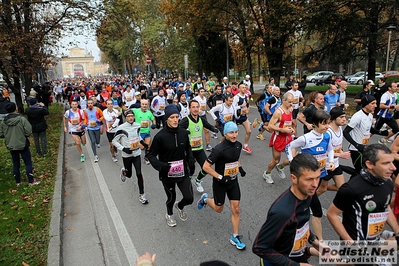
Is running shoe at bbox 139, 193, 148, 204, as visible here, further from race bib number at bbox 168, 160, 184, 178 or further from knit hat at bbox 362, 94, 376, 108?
knit hat at bbox 362, 94, 376, 108

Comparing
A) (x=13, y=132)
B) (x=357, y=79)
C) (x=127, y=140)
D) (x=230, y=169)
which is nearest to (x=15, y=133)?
(x=13, y=132)

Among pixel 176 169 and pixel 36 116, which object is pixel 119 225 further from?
pixel 36 116

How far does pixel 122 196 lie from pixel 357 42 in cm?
1943

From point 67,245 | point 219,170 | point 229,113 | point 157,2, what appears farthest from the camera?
point 157,2

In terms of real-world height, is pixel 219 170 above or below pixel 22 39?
below

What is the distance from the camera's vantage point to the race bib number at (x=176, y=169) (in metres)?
4.47

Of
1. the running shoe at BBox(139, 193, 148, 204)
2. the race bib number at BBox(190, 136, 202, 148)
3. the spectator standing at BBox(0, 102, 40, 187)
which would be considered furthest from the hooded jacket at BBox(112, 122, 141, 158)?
the spectator standing at BBox(0, 102, 40, 187)

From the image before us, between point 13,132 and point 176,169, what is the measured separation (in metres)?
4.32

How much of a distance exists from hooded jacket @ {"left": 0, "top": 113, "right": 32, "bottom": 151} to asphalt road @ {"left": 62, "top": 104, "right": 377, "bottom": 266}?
140 cm

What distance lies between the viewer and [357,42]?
64.1ft

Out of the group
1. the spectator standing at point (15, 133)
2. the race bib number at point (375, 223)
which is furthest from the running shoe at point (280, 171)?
the spectator standing at point (15, 133)

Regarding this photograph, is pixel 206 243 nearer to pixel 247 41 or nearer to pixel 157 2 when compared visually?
pixel 247 41

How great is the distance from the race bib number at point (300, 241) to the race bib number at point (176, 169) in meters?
2.38

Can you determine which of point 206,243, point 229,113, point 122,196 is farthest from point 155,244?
point 229,113
